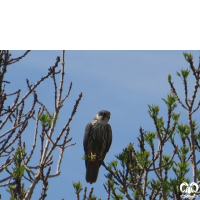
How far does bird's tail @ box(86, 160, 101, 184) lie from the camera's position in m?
7.55

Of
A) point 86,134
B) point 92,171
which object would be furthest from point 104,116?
point 92,171

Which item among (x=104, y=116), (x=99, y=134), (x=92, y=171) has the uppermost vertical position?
(x=104, y=116)

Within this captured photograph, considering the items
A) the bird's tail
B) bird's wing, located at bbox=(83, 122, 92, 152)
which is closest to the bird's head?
bird's wing, located at bbox=(83, 122, 92, 152)

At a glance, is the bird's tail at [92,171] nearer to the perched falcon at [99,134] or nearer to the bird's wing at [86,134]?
the perched falcon at [99,134]

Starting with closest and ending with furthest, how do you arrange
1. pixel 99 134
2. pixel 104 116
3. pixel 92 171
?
pixel 92 171, pixel 99 134, pixel 104 116

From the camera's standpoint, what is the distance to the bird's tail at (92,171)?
24.8 ft

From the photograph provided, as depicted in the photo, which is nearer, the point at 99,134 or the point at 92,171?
the point at 92,171

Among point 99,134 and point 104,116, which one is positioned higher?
point 104,116

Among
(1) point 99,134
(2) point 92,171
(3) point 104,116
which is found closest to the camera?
(2) point 92,171

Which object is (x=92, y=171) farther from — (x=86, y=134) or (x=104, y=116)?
(x=104, y=116)

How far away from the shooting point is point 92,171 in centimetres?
757

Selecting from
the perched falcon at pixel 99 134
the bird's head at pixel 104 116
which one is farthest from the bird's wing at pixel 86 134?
the bird's head at pixel 104 116
